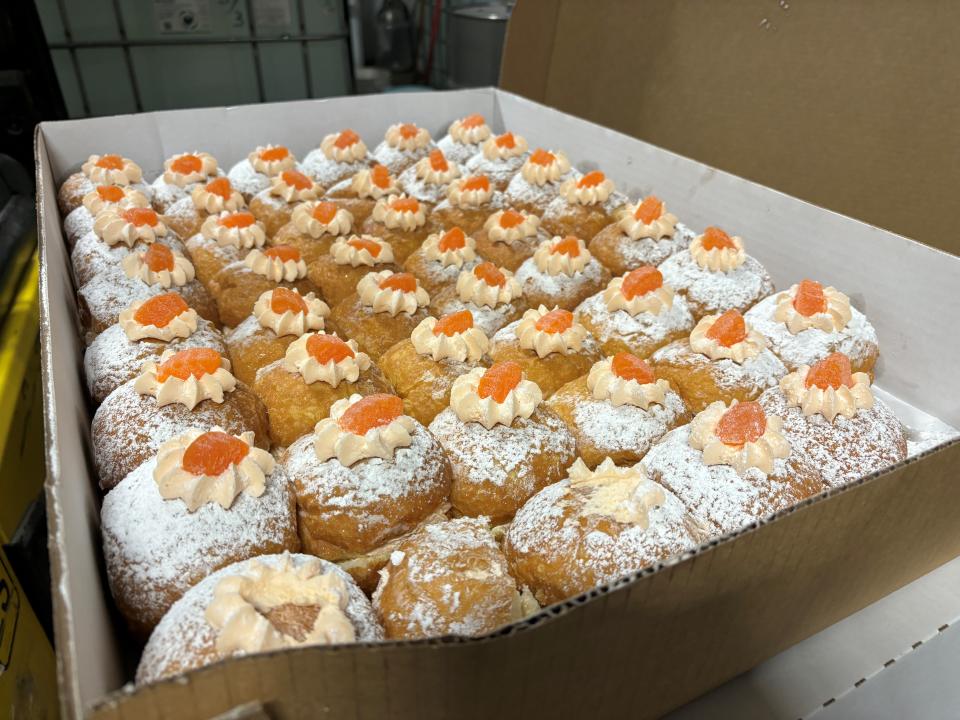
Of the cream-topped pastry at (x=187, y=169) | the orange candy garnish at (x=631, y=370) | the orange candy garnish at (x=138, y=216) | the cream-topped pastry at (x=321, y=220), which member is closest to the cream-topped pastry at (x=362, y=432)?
the orange candy garnish at (x=631, y=370)

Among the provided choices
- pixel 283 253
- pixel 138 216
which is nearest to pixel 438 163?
pixel 283 253

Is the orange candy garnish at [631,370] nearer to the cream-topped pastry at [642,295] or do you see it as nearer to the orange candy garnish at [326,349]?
the cream-topped pastry at [642,295]

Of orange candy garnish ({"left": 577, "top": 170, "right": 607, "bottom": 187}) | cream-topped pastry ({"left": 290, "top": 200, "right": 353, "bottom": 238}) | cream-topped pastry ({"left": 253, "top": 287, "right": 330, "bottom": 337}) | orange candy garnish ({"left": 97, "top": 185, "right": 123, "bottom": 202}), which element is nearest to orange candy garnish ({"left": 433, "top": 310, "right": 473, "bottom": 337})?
cream-topped pastry ({"left": 253, "top": 287, "right": 330, "bottom": 337})

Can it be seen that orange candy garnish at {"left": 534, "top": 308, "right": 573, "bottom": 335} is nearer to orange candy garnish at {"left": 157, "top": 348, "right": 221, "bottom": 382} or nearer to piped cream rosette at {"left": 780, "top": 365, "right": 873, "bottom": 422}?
piped cream rosette at {"left": 780, "top": 365, "right": 873, "bottom": 422}

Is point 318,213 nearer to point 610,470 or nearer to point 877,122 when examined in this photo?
point 610,470

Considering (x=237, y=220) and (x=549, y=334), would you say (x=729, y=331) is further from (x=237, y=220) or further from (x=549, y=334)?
(x=237, y=220)

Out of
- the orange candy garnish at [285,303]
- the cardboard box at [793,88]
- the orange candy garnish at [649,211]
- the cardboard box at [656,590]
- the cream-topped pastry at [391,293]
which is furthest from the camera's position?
the orange candy garnish at [649,211]
